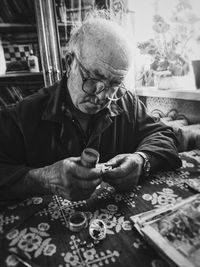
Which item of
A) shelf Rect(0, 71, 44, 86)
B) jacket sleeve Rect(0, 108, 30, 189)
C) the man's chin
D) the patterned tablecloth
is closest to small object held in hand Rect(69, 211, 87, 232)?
the patterned tablecloth

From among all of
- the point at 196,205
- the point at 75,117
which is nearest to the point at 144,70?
the point at 75,117

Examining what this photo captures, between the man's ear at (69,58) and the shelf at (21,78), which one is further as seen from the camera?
the shelf at (21,78)

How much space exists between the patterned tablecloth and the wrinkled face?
51 centimetres

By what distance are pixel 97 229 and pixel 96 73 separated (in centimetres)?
79

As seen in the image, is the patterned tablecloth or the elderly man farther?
the elderly man

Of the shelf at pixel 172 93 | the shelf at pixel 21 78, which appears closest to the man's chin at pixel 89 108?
the shelf at pixel 172 93

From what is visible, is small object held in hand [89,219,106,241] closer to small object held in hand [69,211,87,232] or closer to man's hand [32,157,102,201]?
small object held in hand [69,211,87,232]

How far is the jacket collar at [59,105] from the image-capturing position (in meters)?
1.30

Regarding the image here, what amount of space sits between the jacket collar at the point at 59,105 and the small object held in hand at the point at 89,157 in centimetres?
51

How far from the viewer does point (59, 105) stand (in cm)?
132

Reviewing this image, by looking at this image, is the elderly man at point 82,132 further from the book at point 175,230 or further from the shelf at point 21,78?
the shelf at point 21,78

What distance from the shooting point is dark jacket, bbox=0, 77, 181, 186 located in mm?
1247

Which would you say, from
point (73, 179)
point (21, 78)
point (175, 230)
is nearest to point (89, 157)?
point (73, 179)

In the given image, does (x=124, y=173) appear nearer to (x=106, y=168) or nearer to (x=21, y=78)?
(x=106, y=168)
